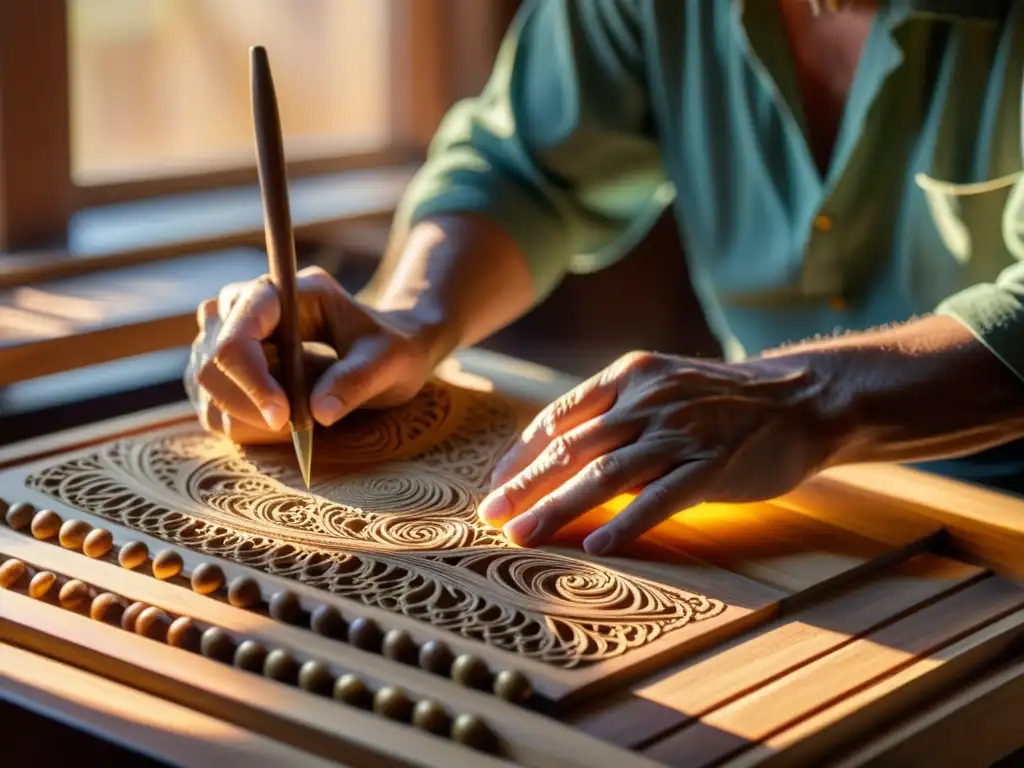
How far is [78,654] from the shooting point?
0.85 m

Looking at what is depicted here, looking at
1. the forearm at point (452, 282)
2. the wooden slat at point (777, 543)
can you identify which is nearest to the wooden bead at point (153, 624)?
the wooden slat at point (777, 543)

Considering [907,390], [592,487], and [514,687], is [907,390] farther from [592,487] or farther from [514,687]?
[514,687]

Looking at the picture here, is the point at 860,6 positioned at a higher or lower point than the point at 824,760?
higher

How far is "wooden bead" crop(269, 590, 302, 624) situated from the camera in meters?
0.88

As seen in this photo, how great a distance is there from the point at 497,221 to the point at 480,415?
13.1 inches

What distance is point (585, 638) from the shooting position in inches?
33.5

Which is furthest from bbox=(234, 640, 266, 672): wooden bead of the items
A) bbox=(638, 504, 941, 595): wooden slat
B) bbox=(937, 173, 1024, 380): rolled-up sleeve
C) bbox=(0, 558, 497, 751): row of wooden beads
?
bbox=(937, 173, 1024, 380): rolled-up sleeve

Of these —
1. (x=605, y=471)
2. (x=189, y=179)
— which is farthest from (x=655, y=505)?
(x=189, y=179)

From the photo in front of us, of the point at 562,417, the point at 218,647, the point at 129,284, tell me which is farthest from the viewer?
the point at 129,284

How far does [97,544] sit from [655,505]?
394mm

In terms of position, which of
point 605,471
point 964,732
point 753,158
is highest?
point 753,158

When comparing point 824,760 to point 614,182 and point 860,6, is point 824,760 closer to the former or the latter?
point 860,6

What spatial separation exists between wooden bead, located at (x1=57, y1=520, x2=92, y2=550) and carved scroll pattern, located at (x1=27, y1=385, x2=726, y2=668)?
0.03 m

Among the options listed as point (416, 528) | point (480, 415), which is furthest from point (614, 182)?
point (416, 528)
